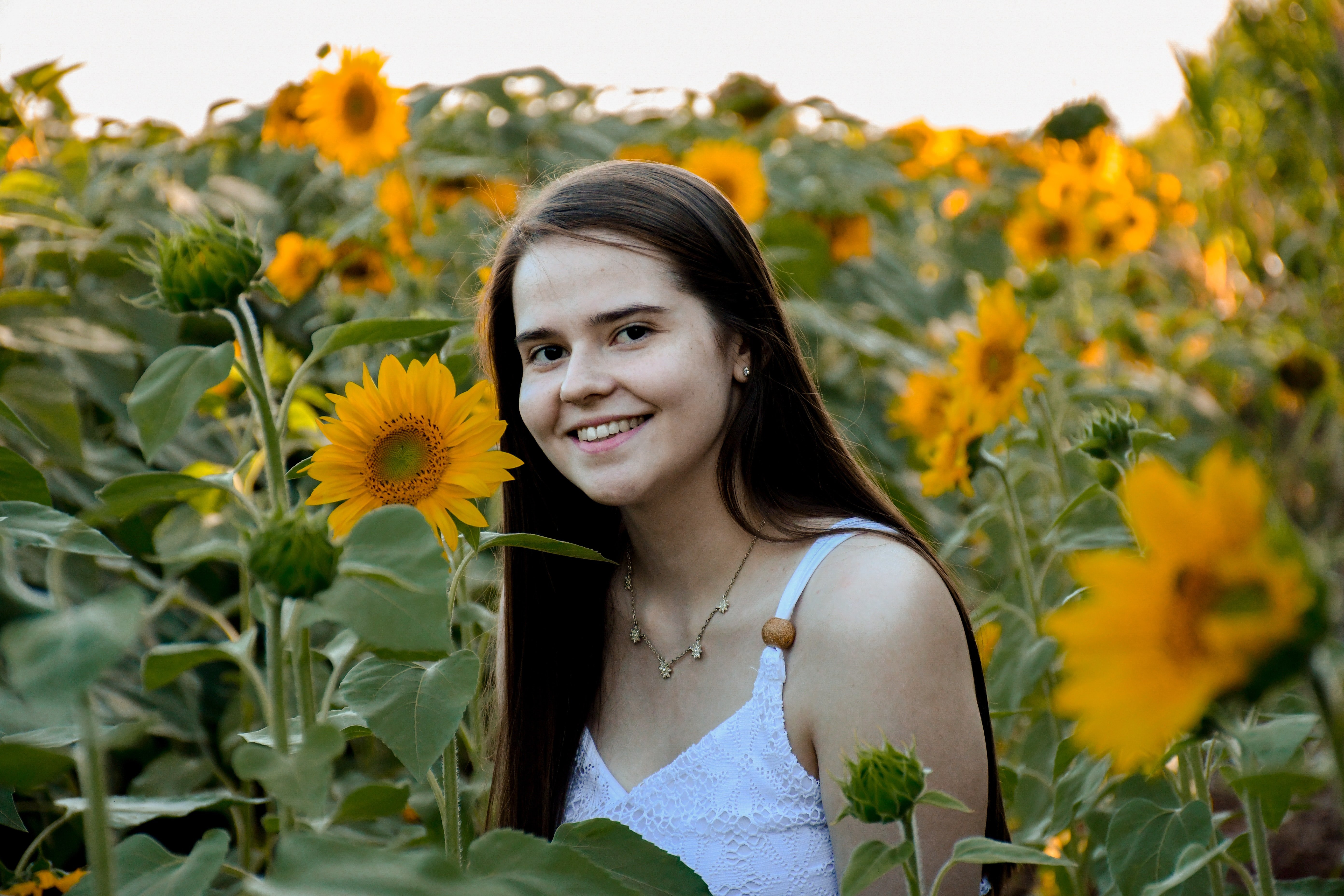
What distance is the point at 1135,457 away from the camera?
1107 mm

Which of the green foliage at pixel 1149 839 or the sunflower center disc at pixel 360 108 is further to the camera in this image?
the sunflower center disc at pixel 360 108

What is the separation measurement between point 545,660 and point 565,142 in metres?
1.39

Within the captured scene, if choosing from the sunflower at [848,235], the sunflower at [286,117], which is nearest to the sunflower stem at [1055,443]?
the sunflower at [848,235]

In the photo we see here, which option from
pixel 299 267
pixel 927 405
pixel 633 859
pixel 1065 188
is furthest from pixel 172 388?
pixel 1065 188

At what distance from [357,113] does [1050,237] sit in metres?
1.38

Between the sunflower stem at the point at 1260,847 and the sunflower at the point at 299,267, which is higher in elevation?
the sunflower at the point at 299,267

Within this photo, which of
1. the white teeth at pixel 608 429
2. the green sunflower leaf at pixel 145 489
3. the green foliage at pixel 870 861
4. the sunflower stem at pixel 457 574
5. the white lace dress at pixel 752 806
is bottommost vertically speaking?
the white lace dress at pixel 752 806

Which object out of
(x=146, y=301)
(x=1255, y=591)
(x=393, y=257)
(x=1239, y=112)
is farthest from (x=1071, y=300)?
(x=1255, y=591)

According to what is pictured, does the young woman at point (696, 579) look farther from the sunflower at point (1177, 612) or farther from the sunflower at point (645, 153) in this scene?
the sunflower at point (645, 153)

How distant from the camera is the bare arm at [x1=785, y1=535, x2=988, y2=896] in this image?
1086mm

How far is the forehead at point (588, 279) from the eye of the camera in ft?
3.85

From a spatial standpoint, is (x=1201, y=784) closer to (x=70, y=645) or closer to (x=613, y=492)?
(x=613, y=492)

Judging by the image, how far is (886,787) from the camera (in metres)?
0.73

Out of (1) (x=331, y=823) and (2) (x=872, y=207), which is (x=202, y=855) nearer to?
(1) (x=331, y=823)
